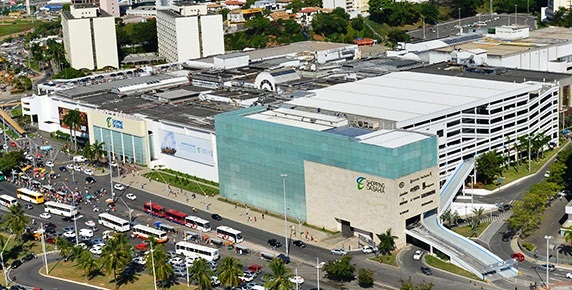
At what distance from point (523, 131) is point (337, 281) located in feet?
128

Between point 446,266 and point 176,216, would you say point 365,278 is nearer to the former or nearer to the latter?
point 446,266

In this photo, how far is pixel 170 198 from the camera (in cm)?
9700

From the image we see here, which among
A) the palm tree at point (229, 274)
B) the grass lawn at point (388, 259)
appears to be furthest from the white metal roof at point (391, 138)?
the palm tree at point (229, 274)

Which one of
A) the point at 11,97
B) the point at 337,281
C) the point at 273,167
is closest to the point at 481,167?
the point at 273,167

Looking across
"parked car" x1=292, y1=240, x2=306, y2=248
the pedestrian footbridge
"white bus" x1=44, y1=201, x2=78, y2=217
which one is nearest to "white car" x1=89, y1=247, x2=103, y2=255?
"white bus" x1=44, y1=201, x2=78, y2=217

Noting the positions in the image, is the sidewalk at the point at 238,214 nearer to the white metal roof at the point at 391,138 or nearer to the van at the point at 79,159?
the white metal roof at the point at 391,138

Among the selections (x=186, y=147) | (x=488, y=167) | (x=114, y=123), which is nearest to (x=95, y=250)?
(x=186, y=147)

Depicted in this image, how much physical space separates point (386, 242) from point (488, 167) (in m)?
21.4

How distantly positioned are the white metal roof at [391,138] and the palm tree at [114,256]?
77.5ft

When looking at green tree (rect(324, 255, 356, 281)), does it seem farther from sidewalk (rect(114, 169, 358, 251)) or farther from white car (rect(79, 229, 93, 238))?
white car (rect(79, 229, 93, 238))

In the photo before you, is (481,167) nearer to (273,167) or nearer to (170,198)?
(273,167)

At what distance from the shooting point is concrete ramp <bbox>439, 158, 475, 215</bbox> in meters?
86.2

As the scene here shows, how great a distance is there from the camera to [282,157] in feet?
290

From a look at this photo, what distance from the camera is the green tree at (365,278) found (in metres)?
70.7
